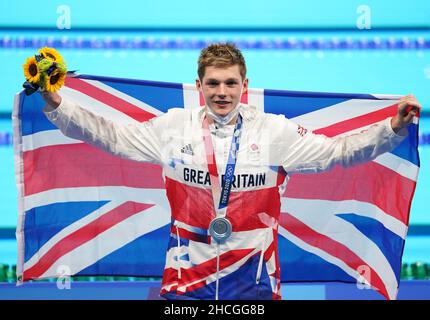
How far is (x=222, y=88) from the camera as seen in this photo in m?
2.80

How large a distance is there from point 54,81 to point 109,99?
48 cm

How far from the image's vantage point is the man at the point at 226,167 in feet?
9.23

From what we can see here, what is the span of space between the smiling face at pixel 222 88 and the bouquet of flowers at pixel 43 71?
1.64ft

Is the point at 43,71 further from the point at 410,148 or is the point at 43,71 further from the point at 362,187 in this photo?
the point at 410,148

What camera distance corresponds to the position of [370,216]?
10.5ft

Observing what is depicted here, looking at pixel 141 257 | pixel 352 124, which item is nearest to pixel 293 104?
pixel 352 124

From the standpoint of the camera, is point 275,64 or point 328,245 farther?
point 275,64

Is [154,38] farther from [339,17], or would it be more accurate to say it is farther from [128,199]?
[128,199]

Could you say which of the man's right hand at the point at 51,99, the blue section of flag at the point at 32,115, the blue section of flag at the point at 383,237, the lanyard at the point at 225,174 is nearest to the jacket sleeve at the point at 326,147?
the lanyard at the point at 225,174

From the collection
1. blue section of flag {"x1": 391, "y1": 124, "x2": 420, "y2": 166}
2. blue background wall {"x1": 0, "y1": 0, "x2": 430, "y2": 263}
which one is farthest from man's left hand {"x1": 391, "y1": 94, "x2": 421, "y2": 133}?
blue background wall {"x1": 0, "y1": 0, "x2": 430, "y2": 263}

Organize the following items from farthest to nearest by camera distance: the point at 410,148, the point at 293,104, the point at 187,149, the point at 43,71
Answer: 1. the point at 293,104
2. the point at 410,148
3. the point at 187,149
4. the point at 43,71

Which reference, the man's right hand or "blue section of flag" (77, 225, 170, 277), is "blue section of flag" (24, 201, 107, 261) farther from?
the man's right hand

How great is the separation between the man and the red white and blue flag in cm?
35

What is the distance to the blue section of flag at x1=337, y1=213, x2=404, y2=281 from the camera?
3164 millimetres
